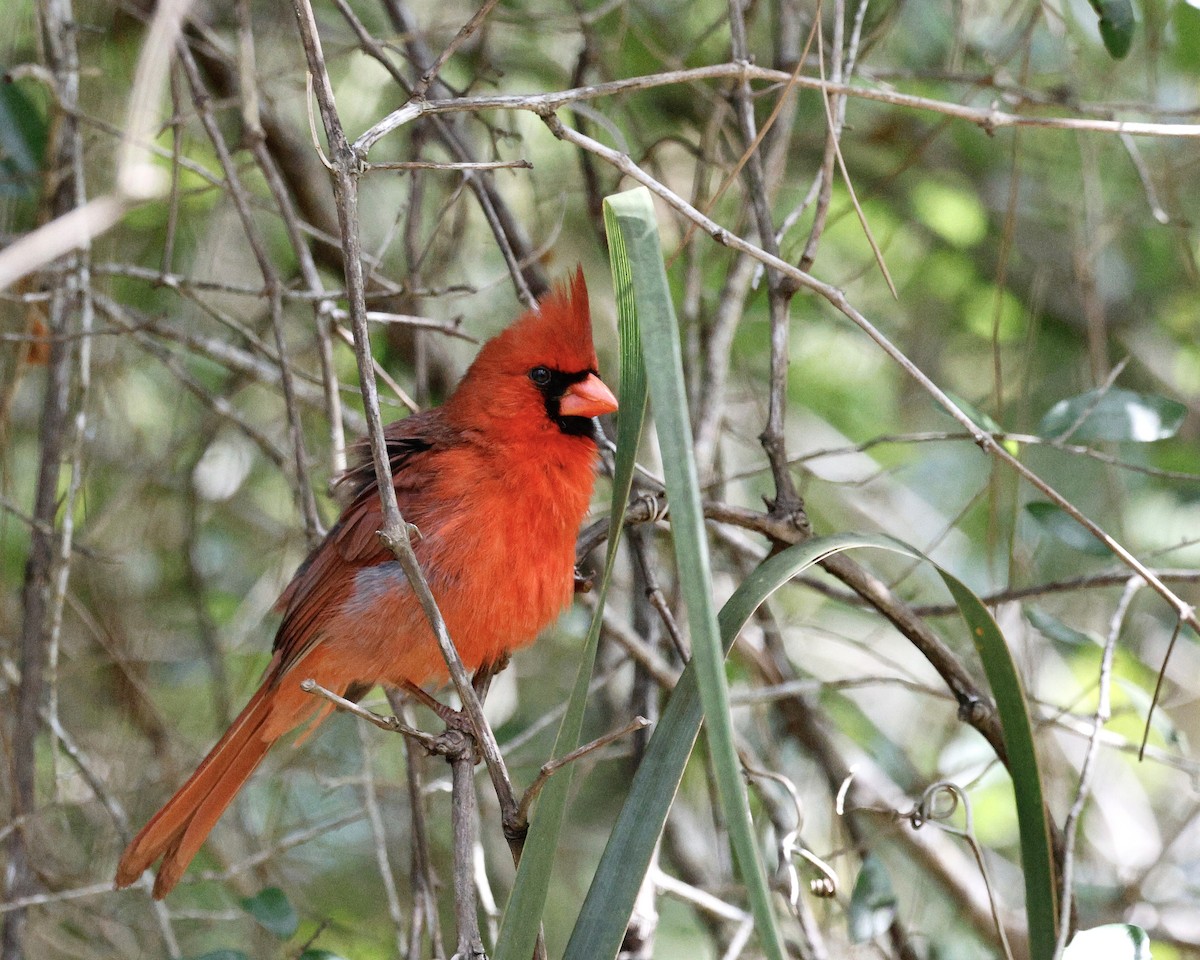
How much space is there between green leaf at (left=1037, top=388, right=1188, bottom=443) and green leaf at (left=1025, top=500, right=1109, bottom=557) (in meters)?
0.13

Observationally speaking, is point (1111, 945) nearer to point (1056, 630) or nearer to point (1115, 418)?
point (1056, 630)

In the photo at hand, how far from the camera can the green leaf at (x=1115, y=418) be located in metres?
2.16

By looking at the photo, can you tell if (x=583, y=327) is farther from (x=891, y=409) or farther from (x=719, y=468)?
(x=891, y=409)

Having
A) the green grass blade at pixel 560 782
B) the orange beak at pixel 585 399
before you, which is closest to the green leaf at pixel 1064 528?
the orange beak at pixel 585 399

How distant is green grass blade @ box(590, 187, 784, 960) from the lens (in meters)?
0.87

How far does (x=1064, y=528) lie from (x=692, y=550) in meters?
1.56

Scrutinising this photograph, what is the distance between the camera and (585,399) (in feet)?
7.22

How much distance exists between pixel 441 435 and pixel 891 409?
1.89 m

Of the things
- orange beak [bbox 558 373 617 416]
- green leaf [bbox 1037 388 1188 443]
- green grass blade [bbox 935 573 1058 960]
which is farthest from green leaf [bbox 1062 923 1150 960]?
orange beak [bbox 558 373 617 416]

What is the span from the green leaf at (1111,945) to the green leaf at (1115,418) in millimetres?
846

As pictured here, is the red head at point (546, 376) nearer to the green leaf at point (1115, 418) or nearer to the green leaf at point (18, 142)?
the green leaf at point (1115, 418)

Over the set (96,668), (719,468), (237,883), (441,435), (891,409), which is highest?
(441,435)

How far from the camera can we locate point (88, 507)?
316 cm

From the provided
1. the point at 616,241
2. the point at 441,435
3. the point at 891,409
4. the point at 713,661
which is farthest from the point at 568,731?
the point at 891,409
